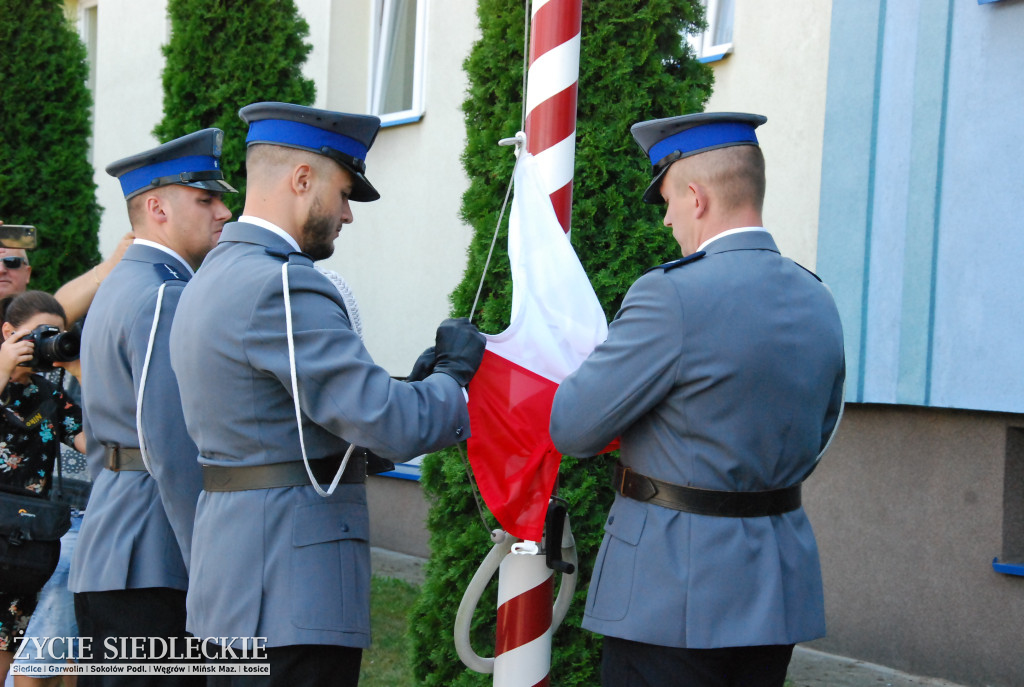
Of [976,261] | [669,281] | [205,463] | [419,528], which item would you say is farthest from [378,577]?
[669,281]

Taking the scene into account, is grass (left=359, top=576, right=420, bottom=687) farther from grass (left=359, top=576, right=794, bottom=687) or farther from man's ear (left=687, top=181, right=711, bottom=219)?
man's ear (left=687, top=181, right=711, bottom=219)

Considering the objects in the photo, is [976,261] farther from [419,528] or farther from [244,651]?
[419,528]

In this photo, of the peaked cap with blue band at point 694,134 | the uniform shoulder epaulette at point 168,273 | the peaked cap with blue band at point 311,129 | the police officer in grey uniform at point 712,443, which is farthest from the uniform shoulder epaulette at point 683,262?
the uniform shoulder epaulette at point 168,273

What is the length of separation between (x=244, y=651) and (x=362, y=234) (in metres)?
6.44

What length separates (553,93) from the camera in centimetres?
289

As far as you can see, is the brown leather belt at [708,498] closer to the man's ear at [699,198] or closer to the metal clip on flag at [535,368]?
the metal clip on flag at [535,368]

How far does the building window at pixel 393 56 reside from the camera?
8.79 metres

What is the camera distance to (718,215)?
252cm

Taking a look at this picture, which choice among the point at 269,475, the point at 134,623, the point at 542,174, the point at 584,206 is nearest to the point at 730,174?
the point at 542,174

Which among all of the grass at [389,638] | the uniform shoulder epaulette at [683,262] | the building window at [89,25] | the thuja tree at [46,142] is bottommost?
the grass at [389,638]

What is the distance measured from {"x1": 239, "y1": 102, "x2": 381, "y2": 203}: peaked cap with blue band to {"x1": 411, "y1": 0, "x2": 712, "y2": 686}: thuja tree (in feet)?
4.35

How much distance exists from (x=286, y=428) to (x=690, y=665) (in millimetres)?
1038

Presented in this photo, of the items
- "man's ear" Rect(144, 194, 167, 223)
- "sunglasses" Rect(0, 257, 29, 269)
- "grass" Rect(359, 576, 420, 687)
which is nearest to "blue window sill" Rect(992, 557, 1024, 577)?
"grass" Rect(359, 576, 420, 687)

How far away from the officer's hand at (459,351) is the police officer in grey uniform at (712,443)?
Answer: 287 mm
